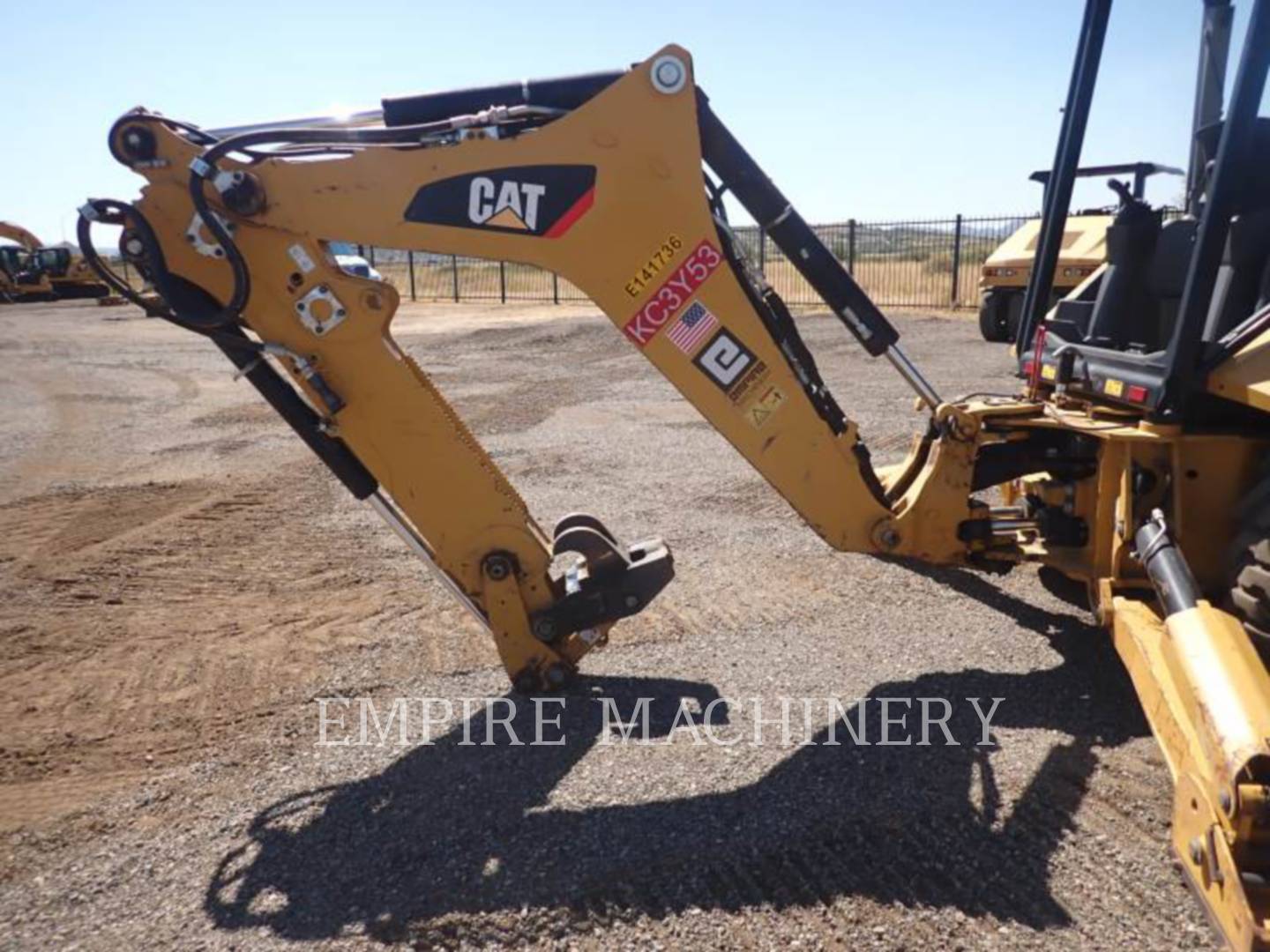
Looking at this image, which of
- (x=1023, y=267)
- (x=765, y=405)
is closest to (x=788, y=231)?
(x=765, y=405)

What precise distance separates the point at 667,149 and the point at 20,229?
121ft

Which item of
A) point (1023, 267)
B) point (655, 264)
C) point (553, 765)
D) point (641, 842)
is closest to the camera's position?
point (641, 842)

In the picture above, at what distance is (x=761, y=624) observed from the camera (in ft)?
15.9

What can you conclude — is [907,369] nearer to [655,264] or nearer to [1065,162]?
[655,264]

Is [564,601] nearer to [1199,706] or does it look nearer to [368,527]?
[1199,706]

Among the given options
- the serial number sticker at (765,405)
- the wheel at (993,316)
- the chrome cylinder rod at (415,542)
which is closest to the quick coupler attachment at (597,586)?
the chrome cylinder rod at (415,542)

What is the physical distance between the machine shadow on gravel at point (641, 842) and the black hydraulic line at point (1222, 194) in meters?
1.46

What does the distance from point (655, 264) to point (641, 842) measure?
6.62 feet

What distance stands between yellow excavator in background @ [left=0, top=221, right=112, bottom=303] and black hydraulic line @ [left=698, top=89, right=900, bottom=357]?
35398 mm

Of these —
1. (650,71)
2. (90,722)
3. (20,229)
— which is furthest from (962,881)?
(20,229)

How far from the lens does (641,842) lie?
10.3 feet

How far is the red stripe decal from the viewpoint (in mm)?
3459

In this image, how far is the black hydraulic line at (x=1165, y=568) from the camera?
115 inches

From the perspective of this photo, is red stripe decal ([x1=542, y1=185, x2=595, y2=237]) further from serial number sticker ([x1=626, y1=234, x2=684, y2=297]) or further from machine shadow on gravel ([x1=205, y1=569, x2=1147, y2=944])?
machine shadow on gravel ([x1=205, y1=569, x2=1147, y2=944])
